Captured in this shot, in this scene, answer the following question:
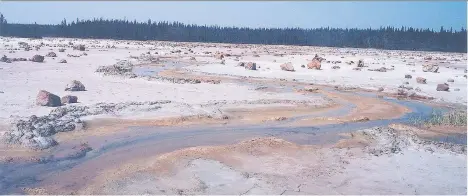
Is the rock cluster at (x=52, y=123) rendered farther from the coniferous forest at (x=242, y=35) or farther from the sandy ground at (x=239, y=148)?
the coniferous forest at (x=242, y=35)

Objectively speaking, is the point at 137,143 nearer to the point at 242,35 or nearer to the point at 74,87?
the point at 74,87

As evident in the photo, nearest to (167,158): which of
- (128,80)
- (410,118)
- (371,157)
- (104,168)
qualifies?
(104,168)

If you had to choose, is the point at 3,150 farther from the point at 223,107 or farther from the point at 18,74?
the point at 18,74

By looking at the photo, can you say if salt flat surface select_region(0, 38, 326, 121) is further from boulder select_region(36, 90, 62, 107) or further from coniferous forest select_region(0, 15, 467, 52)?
coniferous forest select_region(0, 15, 467, 52)

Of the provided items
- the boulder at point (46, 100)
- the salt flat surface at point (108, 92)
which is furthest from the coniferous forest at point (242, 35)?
the boulder at point (46, 100)

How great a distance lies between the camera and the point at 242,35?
101 meters

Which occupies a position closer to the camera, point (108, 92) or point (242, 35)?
point (108, 92)

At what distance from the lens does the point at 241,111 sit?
14352 millimetres

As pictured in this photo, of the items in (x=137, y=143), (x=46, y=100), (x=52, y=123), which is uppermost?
(x=46, y=100)

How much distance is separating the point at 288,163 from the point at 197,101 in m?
7.05

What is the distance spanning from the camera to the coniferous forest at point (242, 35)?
281 feet

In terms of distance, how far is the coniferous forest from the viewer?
85500 mm

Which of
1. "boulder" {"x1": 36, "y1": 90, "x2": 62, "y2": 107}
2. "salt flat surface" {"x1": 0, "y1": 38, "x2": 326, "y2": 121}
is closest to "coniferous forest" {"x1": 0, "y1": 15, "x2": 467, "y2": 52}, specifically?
"salt flat surface" {"x1": 0, "y1": 38, "x2": 326, "y2": 121}

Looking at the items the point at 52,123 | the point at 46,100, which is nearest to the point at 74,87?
the point at 46,100
